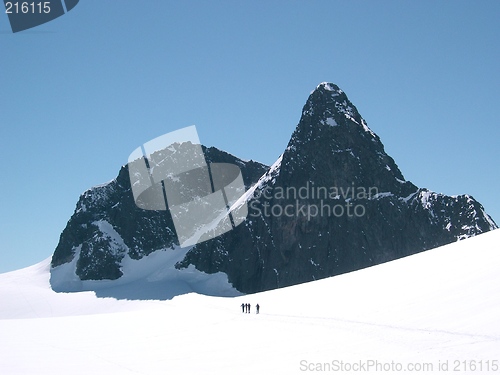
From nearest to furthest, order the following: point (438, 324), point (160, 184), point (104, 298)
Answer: point (438, 324) → point (104, 298) → point (160, 184)

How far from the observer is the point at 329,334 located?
23.7 metres

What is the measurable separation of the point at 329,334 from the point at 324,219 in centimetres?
7934

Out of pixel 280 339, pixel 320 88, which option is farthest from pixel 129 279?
pixel 280 339

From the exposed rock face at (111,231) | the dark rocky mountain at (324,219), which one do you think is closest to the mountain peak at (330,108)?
the dark rocky mountain at (324,219)

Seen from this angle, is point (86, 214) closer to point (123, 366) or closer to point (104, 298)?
point (104, 298)

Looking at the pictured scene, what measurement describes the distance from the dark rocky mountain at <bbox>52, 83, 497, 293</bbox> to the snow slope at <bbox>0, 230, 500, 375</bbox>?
185 ft

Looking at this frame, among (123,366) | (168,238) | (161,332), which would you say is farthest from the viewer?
(168,238)

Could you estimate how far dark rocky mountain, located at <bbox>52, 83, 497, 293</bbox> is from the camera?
9594 cm

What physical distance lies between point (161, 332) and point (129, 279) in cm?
8652

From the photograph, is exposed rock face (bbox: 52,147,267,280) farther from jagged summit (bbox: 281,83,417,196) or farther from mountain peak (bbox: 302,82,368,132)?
mountain peak (bbox: 302,82,368,132)

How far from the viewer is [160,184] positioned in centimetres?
13300
